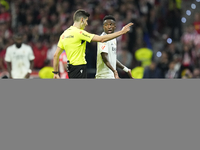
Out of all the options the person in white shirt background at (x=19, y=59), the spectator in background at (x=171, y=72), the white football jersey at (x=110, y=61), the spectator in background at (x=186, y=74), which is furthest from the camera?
the spectator in background at (x=171, y=72)

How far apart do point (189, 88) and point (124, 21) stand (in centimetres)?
811

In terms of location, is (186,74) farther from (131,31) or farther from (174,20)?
(174,20)

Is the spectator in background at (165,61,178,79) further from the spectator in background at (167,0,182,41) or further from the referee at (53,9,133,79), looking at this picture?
the referee at (53,9,133,79)

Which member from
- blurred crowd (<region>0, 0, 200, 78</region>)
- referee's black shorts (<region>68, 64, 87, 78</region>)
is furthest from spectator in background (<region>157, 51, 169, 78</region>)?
referee's black shorts (<region>68, 64, 87, 78</region>)

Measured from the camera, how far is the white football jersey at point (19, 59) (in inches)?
360

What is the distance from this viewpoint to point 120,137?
4977 millimetres

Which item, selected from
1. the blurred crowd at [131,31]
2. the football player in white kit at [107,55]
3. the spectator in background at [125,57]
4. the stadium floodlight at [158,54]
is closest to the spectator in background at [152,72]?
the blurred crowd at [131,31]

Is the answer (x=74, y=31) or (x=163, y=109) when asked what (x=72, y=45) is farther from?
(x=163, y=109)

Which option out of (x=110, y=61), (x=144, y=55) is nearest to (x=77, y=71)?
(x=110, y=61)

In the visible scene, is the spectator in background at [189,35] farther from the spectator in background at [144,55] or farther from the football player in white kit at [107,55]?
the football player in white kit at [107,55]

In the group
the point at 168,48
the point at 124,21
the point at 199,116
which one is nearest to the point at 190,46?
the point at 168,48

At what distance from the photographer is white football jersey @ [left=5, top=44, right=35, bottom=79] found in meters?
9.15

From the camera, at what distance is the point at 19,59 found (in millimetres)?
9188

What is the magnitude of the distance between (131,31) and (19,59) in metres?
4.40
